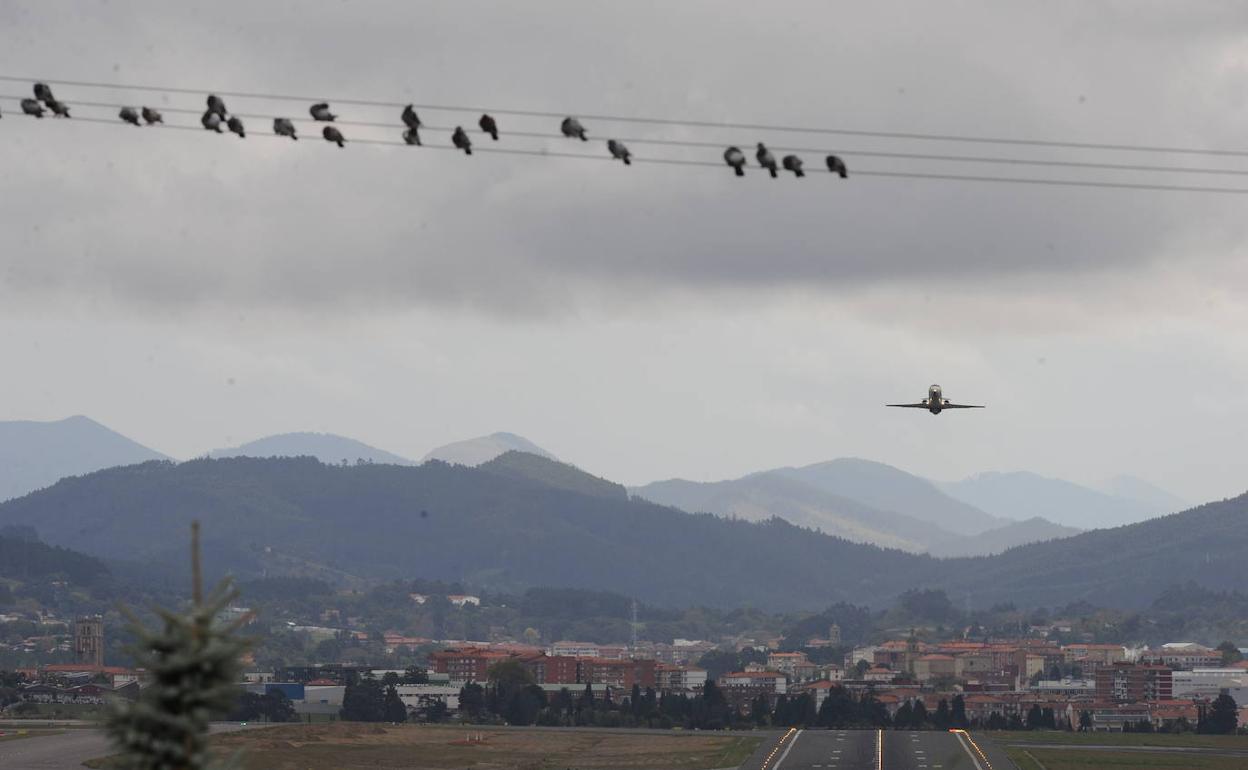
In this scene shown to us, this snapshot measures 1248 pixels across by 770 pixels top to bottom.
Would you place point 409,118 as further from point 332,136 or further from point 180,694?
point 180,694

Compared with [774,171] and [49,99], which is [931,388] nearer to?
[774,171]

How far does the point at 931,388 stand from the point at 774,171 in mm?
64630

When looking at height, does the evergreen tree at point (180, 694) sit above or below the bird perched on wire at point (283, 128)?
below

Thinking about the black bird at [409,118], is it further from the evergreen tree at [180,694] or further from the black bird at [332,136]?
the evergreen tree at [180,694]

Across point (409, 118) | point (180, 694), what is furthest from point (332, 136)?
point (180, 694)

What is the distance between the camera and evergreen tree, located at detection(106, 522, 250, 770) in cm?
4694

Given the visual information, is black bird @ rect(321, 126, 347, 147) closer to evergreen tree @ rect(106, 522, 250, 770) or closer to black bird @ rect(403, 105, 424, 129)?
black bird @ rect(403, 105, 424, 129)

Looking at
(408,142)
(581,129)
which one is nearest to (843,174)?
(581,129)

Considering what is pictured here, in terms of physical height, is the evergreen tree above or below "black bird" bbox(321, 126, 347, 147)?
below

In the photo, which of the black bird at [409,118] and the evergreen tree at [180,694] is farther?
the black bird at [409,118]

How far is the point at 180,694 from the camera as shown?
155ft

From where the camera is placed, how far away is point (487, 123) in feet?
247

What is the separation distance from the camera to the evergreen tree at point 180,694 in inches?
1848

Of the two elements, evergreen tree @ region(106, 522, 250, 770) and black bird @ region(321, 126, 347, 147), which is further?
black bird @ region(321, 126, 347, 147)
